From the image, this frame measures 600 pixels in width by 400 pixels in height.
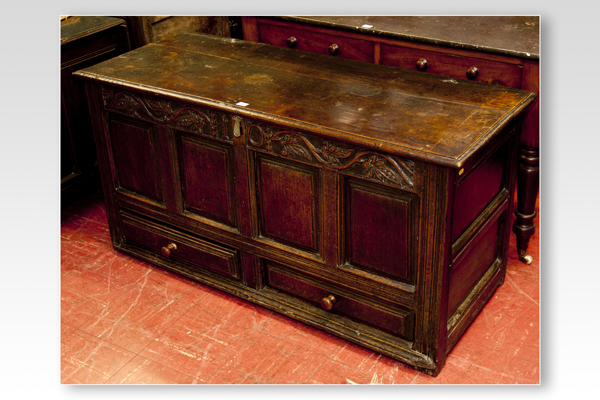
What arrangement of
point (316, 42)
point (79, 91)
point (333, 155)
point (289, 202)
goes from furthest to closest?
point (79, 91) < point (316, 42) < point (289, 202) < point (333, 155)

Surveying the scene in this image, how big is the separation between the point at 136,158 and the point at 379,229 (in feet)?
3.98

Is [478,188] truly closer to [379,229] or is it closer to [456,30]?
[379,229]

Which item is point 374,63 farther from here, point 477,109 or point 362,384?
point 362,384

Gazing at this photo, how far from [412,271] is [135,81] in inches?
54.6

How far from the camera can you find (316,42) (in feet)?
11.2

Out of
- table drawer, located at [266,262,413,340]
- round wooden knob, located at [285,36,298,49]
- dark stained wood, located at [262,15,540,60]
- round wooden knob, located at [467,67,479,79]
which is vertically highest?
dark stained wood, located at [262,15,540,60]

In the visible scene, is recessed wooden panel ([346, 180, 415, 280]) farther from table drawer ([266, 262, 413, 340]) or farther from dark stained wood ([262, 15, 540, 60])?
dark stained wood ([262, 15, 540, 60])

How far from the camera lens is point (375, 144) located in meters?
2.35

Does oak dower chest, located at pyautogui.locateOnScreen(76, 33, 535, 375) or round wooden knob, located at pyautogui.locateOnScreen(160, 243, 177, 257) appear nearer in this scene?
oak dower chest, located at pyautogui.locateOnScreen(76, 33, 535, 375)

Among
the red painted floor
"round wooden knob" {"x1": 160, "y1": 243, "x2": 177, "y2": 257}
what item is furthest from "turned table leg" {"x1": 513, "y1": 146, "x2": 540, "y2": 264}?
"round wooden knob" {"x1": 160, "y1": 243, "x2": 177, "y2": 257}

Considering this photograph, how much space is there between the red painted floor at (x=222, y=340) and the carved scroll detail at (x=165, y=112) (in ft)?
2.59

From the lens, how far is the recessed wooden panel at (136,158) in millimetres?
3041

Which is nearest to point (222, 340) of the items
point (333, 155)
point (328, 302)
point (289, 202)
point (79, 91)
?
point (328, 302)

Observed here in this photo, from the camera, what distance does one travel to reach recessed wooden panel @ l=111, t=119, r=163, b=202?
9.98 ft
